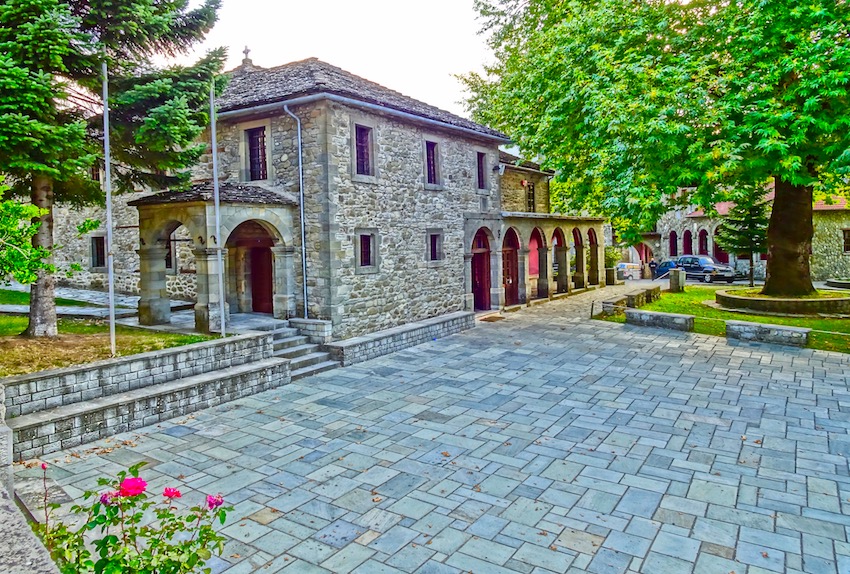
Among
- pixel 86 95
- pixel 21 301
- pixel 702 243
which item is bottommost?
pixel 21 301

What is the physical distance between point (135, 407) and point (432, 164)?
10.6 meters

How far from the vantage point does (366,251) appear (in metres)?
13.7

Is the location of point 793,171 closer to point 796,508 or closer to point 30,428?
point 796,508

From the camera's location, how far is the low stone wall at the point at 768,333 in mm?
12742

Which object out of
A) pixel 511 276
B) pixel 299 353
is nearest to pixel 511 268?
pixel 511 276

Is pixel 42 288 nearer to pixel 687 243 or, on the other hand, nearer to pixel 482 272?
pixel 482 272

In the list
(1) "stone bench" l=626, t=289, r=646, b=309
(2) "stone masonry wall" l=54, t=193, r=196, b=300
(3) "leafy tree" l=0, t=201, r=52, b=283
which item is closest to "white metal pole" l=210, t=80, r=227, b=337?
(2) "stone masonry wall" l=54, t=193, r=196, b=300

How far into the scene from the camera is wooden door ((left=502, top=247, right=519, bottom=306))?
21188 mm

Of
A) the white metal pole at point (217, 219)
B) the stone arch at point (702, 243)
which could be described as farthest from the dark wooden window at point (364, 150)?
the stone arch at point (702, 243)

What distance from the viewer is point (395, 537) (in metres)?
4.90

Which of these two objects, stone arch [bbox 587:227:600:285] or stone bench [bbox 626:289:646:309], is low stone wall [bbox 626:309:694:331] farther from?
stone arch [bbox 587:227:600:285]

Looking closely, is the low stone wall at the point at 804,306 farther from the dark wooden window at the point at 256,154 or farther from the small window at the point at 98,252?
the small window at the point at 98,252

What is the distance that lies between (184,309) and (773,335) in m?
14.7

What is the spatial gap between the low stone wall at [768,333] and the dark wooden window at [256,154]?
1248cm
